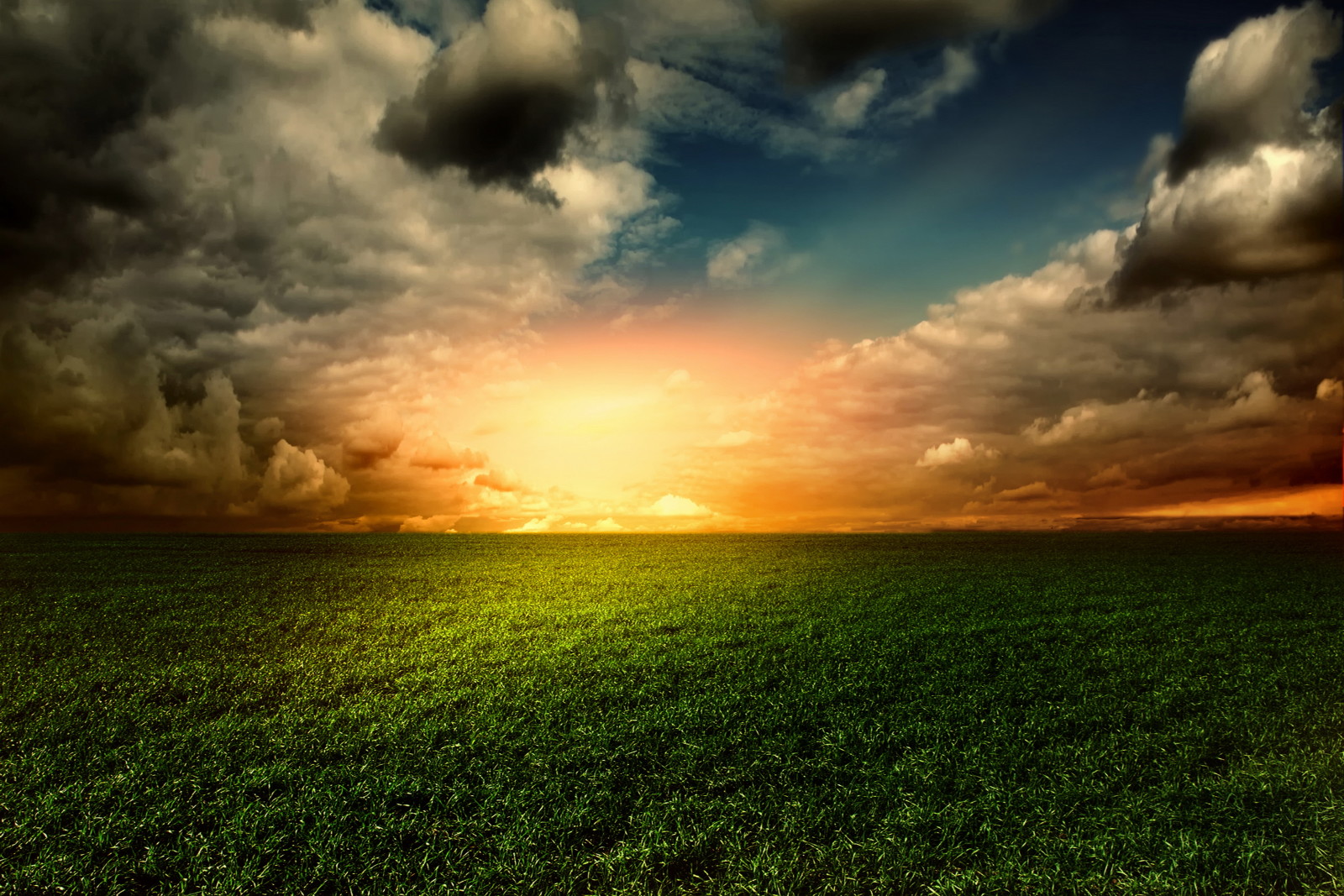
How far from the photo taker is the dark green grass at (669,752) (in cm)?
475

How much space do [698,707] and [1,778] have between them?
6546 millimetres

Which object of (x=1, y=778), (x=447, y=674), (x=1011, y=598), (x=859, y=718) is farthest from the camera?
(x=1011, y=598)

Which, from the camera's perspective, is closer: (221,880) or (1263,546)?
(221,880)

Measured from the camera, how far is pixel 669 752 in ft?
22.0

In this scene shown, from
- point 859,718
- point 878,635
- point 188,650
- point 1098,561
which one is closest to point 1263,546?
point 1098,561

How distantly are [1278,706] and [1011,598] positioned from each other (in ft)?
33.2

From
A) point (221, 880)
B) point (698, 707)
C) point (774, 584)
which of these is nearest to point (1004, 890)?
point (698, 707)

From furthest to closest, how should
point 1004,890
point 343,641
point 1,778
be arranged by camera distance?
point 343,641
point 1,778
point 1004,890

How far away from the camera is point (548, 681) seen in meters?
9.52

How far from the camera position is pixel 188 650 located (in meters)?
11.6

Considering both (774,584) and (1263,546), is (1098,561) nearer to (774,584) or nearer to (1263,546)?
(774,584)

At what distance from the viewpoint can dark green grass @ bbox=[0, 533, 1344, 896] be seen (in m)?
4.75

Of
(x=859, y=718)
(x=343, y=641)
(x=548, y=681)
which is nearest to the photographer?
(x=859, y=718)

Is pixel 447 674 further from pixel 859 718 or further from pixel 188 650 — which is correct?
pixel 859 718
